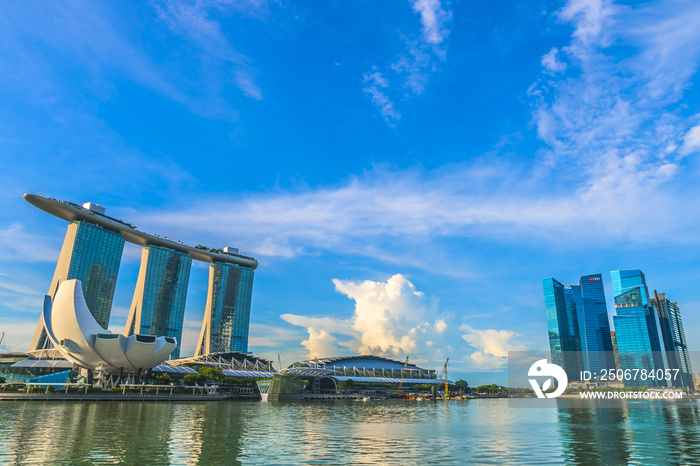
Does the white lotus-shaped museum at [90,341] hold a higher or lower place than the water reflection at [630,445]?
higher

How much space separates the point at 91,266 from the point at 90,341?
82471 mm

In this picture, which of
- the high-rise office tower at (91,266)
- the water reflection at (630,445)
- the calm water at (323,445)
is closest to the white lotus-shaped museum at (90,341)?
the high-rise office tower at (91,266)

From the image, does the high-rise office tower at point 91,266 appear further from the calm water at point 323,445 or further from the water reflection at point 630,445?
the water reflection at point 630,445

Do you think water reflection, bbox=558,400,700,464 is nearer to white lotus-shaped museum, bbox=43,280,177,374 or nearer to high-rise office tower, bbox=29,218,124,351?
white lotus-shaped museum, bbox=43,280,177,374

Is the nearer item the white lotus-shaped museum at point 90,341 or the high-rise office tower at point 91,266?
the white lotus-shaped museum at point 90,341

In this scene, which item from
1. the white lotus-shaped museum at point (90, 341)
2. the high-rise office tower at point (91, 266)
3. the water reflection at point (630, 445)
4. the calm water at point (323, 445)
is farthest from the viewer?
the high-rise office tower at point (91, 266)

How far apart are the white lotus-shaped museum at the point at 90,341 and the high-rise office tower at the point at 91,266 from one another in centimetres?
6150

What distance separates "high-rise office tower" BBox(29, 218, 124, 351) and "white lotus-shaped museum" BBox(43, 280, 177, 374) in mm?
61496

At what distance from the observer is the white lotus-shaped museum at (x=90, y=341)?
118750 millimetres

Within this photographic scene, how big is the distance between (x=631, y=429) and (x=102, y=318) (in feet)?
649

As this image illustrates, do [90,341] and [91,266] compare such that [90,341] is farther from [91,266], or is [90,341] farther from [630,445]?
[630,445]

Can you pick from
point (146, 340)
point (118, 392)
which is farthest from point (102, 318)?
point (118, 392)

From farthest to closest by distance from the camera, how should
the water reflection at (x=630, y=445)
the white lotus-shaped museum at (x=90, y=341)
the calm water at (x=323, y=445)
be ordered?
1. the white lotus-shaped museum at (x=90, y=341)
2. the water reflection at (x=630, y=445)
3. the calm water at (x=323, y=445)

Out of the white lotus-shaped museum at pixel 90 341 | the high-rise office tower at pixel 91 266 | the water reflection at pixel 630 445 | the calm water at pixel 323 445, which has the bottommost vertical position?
the calm water at pixel 323 445
